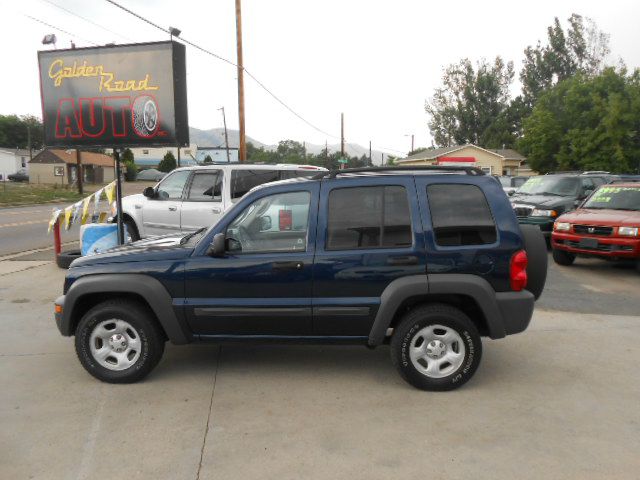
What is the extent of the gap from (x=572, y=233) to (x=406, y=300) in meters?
6.62

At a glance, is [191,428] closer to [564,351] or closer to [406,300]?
[406,300]

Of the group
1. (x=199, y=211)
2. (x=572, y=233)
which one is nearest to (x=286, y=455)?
(x=199, y=211)

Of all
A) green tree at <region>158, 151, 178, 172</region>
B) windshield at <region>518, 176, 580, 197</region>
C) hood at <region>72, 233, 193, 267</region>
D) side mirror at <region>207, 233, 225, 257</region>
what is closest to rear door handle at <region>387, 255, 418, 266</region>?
side mirror at <region>207, 233, 225, 257</region>

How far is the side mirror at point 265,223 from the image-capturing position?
172 inches

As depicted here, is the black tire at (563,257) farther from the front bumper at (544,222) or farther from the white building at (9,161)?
the white building at (9,161)

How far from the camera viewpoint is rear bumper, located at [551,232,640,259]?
873 cm

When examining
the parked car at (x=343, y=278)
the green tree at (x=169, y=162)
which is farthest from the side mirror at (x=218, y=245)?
the green tree at (x=169, y=162)

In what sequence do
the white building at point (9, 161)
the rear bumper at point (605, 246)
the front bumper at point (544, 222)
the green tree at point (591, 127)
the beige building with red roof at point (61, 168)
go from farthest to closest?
the white building at point (9, 161), the beige building with red roof at point (61, 168), the green tree at point (591, 127), the front bumper at point (544, 222), the rear bumper at point (605, 246)

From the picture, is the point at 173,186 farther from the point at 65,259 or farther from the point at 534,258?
the point at 534,258

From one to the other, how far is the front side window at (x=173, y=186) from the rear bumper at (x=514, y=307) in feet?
22.5

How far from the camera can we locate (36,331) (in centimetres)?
587

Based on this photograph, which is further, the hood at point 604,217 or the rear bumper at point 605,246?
the hood at point 604,217

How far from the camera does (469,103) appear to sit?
7062 centimetres

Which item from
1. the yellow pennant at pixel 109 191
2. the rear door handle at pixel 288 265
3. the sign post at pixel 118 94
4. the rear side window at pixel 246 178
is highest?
the sign post at pixel 118 94
